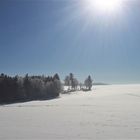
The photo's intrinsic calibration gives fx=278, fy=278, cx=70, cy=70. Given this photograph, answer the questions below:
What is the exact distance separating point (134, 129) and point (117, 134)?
2.46m

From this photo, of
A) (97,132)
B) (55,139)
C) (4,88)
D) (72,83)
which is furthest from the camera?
(72,83)

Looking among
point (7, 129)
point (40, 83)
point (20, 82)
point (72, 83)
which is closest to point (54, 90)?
point (40, 83)

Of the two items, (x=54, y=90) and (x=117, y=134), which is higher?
(x=54, y=90)

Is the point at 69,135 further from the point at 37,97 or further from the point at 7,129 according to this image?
the point at 37,97

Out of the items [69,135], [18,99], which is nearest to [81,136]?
[69,135]

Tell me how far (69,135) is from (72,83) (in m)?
124

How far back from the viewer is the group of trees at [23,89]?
75938 mm

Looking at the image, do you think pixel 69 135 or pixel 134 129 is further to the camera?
pixel 134 129

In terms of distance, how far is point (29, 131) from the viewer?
72.3ft

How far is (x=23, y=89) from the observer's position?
260 ft

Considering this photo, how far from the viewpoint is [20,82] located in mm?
78875

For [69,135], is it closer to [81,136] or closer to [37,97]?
[81,136]

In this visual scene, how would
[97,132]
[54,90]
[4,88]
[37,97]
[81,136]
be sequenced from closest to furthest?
[81,136] < [97,132] < [4,88] < [37,97] < [54,90]

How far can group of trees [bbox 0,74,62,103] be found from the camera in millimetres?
75938
